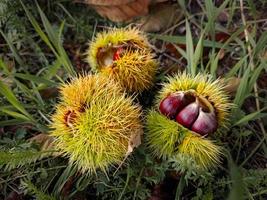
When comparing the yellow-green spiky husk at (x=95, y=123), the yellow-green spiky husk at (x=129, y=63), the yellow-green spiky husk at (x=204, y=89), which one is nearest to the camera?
the yellow-green spiky husk at (x=95, y=123)

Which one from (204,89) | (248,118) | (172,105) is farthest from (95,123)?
(248,118)

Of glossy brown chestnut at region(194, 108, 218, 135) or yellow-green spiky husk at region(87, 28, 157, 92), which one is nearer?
glossy brown chestnut at region(194, 108, 218, 135)

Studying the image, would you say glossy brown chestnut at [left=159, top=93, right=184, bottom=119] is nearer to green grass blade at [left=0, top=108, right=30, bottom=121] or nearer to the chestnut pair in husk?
the chestnut pair in husk

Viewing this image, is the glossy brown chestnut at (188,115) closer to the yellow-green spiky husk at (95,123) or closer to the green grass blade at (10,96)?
the yellow-green spiky husk at (95,123)

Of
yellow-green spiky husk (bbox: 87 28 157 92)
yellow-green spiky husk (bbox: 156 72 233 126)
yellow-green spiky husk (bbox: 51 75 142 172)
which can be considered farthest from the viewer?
yellow-green spiky husk (bbox: 87 28 157 92)

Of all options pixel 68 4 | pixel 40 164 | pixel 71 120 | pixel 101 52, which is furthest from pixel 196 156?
pixel 68 4

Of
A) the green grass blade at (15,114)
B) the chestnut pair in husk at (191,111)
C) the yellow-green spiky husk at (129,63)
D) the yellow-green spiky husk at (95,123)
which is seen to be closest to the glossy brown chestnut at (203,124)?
the chestnut pair in husk at (191,111)

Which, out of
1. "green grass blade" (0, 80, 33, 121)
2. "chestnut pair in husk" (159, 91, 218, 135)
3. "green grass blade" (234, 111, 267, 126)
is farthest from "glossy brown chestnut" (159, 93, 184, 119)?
"green grass blade" (0, 80, 33, 121)

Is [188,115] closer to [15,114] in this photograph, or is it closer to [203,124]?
[203,124]
